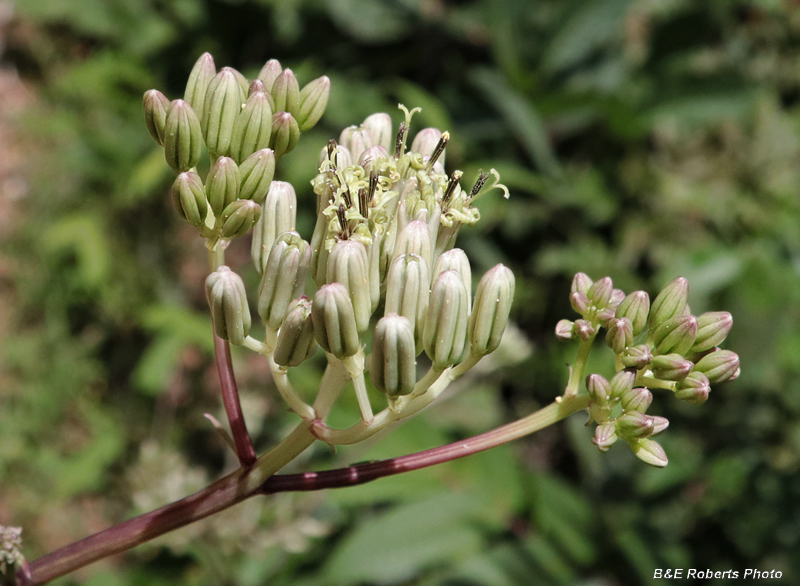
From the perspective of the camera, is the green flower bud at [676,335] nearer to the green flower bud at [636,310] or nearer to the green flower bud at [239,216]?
the green flower bud at [636,310]

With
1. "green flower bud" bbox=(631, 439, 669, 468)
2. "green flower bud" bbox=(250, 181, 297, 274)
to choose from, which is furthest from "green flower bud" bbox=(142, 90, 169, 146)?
"green flower bud" bbox=(631, 439, 669, 468)

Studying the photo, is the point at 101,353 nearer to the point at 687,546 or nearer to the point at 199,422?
the point at 199,422

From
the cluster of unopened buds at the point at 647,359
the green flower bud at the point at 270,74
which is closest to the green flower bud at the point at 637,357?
the cluster of unopened buds at the point at 647,359

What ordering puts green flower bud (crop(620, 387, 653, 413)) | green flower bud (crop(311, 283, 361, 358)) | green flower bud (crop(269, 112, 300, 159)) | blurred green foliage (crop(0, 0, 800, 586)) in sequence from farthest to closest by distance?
blurred green foliage (crop(0, 0, 800, 586)) < green flower bud (crop(269, 112, 300, 159)) < green flower bud (crop(620, 387, 653, 413)) < green flower bud (crop(311, 283, 361, 358))

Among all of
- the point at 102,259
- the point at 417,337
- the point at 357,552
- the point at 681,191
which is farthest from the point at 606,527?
the point at 102,259

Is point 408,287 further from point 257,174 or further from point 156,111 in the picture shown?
point 156,111

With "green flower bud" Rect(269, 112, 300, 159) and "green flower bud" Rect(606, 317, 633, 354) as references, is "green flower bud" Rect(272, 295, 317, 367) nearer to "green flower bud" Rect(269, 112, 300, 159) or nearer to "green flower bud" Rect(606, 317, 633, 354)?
"green flower bud" Rect(269, 112, 300, 159)
